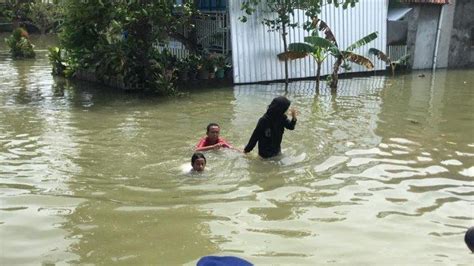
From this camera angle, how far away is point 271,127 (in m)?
8.42

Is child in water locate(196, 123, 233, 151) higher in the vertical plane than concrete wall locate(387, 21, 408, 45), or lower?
lower

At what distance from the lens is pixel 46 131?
10.8 m

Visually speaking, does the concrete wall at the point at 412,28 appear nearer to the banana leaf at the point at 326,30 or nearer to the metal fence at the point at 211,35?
the banana leaf at the point at 326,30

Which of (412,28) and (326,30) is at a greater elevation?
(326,30)

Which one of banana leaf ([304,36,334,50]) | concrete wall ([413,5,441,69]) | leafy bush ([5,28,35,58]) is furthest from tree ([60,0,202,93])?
concrete wall ([413,5,441,69])

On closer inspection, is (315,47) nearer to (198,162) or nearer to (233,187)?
(198,162)

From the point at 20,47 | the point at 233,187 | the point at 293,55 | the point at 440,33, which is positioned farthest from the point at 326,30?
the point at 20,47

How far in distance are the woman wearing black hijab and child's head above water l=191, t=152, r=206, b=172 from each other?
1.01 meters

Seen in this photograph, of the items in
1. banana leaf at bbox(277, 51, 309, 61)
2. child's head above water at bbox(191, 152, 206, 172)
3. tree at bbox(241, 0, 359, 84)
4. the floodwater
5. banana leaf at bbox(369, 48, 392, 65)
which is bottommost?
the floodwater

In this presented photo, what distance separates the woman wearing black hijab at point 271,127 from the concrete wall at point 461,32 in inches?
675

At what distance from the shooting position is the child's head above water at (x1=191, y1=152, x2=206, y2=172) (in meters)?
7.68

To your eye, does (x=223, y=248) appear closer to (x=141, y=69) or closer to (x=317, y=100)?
(x=317, y=100)

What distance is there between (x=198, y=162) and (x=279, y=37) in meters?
11.5

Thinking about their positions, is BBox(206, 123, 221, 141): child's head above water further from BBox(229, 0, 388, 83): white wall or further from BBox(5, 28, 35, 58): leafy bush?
BBox(5, 28, 35, 58): leafy bush
